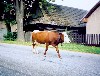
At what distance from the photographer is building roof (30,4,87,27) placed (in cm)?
3659

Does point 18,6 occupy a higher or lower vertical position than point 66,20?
higher

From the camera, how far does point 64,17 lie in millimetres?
40062

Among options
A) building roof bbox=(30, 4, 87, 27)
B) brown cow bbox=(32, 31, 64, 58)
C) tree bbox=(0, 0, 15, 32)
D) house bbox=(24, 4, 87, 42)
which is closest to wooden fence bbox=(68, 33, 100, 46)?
house bbox=(24, 4, 87, 42)

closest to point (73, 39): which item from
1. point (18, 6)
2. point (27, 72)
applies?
point (18, 6)

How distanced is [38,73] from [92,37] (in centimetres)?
1926

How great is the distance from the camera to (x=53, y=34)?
14.7 m

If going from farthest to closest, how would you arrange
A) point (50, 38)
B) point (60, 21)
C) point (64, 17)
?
point (64, 17) → point (60, 21) → point (50, 38)

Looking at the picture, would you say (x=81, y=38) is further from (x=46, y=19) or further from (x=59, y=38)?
(x=59, y=38)

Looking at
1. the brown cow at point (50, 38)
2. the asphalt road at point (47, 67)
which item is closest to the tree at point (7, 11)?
the brown cow at point (50, 38)

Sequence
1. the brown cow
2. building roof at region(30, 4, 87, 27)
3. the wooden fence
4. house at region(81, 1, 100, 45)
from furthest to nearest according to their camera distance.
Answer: building roof at region(30, 4, 87, 27), house at region(81, 1, 100, 45), the wooden fence, the brown cow

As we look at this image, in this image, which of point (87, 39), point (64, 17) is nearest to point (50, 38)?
point (87, 39)

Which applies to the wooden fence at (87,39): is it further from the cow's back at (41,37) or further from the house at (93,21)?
the cow's back at (41,37)

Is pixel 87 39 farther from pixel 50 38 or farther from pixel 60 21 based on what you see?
pixel 50 38

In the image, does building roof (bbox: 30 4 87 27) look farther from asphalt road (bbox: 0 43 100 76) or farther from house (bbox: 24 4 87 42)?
asphalt road (bbox: 0 43 100 76)
